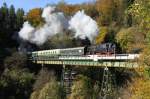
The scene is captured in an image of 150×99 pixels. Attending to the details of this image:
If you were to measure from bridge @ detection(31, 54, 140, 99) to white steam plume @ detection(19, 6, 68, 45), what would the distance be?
11256 millimetres

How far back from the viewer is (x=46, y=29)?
300 ft

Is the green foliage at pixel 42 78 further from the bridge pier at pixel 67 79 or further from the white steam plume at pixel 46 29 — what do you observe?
the white steam plume at pixel 46 29

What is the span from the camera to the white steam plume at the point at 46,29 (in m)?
88.2

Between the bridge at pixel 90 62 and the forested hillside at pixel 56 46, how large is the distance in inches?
35.4

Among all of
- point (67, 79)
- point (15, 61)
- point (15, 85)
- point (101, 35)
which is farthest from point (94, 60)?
point (101, 35)

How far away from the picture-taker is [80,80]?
61969 mm

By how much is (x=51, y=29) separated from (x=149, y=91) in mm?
74443

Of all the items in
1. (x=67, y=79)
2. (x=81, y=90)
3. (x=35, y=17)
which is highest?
(x=35, y=17)

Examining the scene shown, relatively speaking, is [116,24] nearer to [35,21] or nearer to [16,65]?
[35,21]

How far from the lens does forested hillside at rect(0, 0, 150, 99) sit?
189 feet

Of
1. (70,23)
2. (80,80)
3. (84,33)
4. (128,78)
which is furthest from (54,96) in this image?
(70,23)

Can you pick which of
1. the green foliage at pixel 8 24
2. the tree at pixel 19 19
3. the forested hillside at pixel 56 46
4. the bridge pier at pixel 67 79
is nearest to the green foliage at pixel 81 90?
the forested hillside at pixel 56 46

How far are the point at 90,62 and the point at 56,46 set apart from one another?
2846 cm

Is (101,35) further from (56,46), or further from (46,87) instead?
(46,87)
